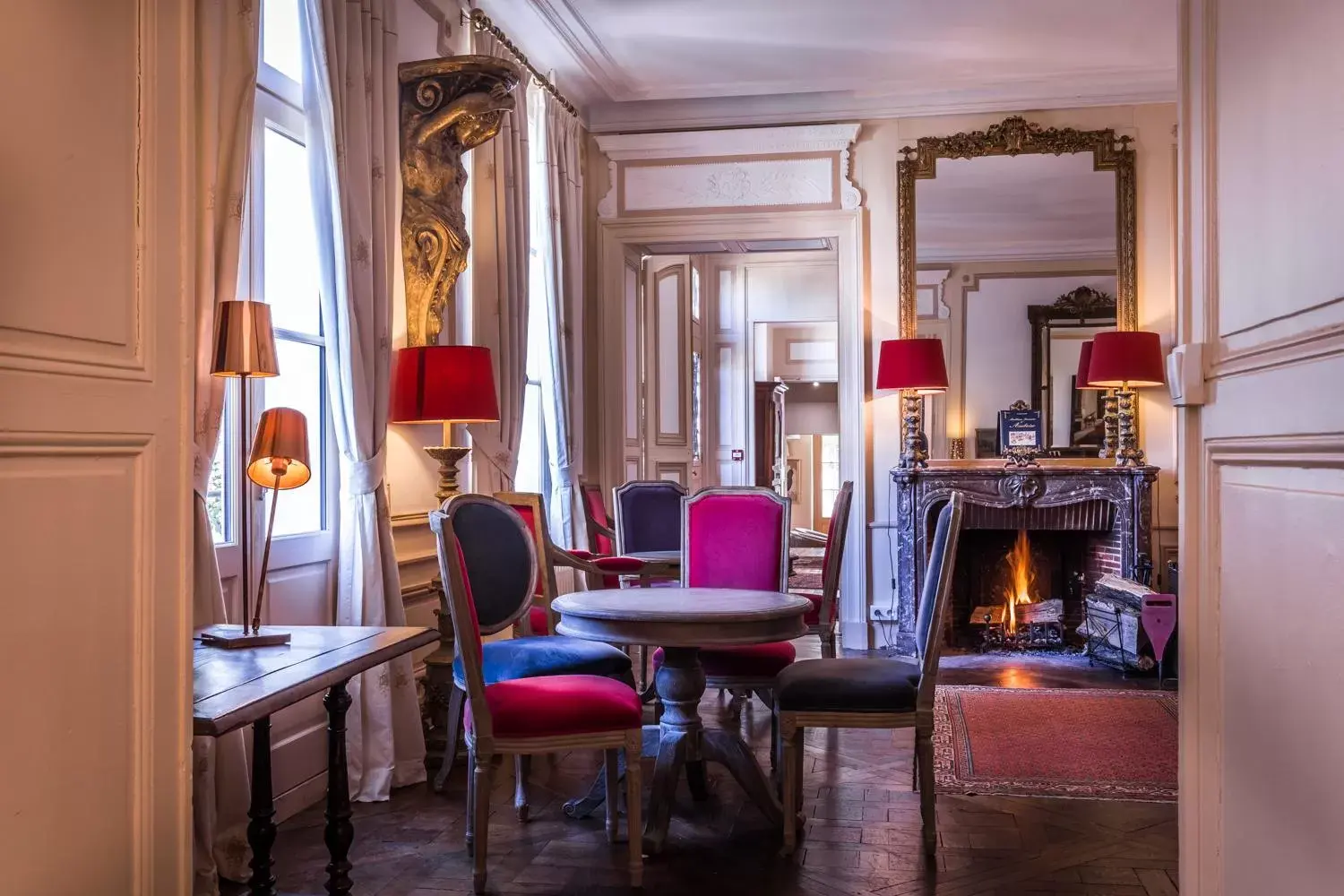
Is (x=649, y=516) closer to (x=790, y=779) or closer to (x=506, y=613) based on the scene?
(x=506, y=613)

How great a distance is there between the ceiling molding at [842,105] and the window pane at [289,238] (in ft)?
10.7

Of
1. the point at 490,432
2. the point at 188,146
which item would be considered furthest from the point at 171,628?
the point at 490,432

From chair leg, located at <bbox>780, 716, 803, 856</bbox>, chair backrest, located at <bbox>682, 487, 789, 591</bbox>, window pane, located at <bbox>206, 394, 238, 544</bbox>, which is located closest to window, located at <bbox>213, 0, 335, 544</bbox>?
window pane, located at <bbox>206, 394, 238, 544</bbox>

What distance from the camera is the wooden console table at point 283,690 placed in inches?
73.8

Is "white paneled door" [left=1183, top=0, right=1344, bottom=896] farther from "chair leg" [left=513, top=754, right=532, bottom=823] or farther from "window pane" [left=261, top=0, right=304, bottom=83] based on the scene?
"window pane" [left=261, top=0, right=304, bottom=83]

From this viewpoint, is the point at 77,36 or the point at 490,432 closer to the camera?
the point at 77,36

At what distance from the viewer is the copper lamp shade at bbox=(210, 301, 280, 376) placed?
102 inches

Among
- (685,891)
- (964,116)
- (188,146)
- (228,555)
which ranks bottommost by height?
(685,891)

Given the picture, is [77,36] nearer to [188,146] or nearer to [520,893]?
[188,146]

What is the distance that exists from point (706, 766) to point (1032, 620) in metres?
3.34

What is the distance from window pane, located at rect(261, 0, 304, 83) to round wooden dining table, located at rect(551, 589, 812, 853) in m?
1.93

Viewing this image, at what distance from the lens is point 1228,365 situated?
5.46 feet

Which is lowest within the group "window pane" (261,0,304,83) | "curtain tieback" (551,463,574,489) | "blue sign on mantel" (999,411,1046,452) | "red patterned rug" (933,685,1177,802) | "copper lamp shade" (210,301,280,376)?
"red patterned rug" (933,685,1177,802)

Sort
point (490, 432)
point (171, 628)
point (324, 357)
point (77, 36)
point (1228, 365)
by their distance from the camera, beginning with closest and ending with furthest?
point (77, 36) < point (171, 628) < point (1228, 365) < point (324, 357) < point (490, 432)
